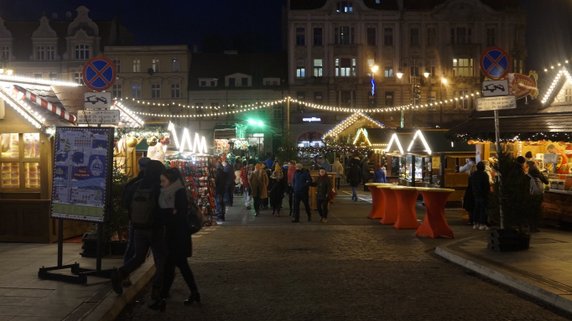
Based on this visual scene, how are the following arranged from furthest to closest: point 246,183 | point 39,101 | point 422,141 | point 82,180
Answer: point 246,183 → point 422,141 → point 39,101 → point 82,180

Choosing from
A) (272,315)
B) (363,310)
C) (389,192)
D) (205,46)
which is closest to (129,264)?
(272,315)

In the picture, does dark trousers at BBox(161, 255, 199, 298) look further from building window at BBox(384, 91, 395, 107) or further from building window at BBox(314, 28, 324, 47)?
building window at BBox(314, 28, 324, 47)

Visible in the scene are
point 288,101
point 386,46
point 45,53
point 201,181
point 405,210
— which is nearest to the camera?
point 405,210

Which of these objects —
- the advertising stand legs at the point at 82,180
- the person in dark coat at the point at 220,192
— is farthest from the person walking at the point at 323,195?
the advertising stand legs at the point at 82,180

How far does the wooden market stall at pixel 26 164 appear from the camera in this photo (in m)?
13.2

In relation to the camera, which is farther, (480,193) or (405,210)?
(405,210)

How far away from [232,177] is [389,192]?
6317mm

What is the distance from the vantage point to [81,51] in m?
59.1

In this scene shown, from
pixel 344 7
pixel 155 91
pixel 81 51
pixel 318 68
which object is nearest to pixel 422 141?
pixel 318 68

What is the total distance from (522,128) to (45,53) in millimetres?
50873

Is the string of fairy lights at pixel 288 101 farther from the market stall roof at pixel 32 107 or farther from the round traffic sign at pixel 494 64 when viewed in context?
the round traffic sign at pixel 494 64

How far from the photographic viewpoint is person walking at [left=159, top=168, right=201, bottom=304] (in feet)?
26.5

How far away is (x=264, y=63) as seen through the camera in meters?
61.6

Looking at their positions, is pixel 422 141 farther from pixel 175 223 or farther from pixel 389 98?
pixel 389 98
